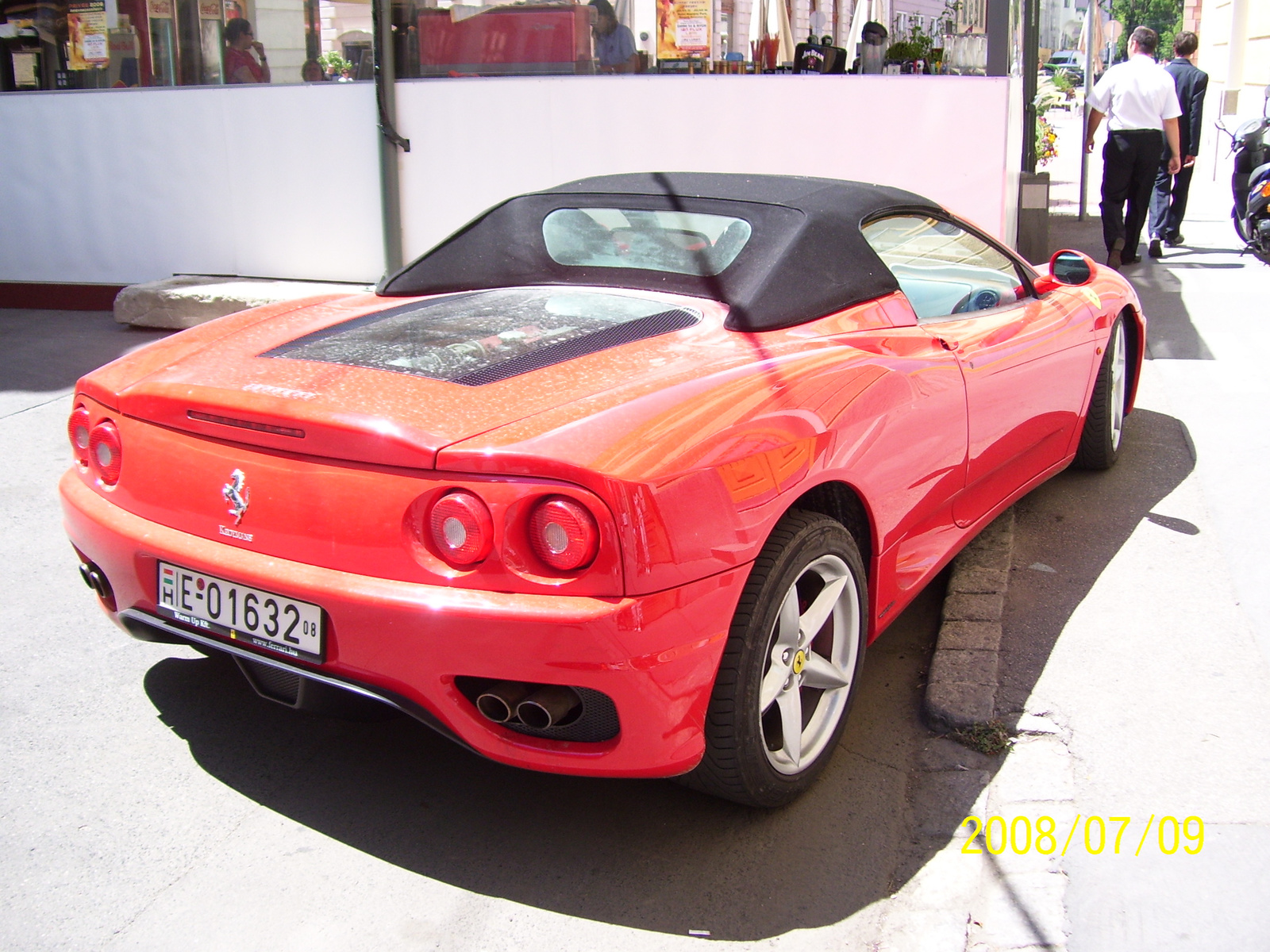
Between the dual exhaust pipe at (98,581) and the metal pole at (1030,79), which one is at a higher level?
the metal pole at (1030,79)

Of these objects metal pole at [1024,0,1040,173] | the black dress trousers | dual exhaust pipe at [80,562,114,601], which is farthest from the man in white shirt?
dual exhaust pipe at [80,562,114,601]

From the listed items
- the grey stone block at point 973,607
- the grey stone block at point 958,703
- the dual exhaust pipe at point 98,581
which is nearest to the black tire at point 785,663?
the grey stone block at point 958,703

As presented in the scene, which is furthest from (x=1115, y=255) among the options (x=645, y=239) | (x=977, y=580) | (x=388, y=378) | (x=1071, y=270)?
(x=388, y=378)

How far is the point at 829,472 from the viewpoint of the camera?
2678 millimetres

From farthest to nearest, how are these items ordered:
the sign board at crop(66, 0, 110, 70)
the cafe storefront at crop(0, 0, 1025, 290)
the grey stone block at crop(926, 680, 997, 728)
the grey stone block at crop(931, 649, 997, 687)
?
1. the sign board at crop(66, 0, 110, 70)
2. the cafe storefront at crop(0, 0, 1025, 290)
3. the grey stone block at crop(931, 649, 997, 687)
4. the grey stone block at crop(926, 680, 997, 728)

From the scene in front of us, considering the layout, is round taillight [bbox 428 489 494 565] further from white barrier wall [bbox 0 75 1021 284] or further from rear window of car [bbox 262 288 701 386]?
white barrier wall [bbox 0 75 1021 284]

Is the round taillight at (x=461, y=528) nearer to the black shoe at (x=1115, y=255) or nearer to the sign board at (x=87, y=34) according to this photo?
the sign board at (x=87, y=34)

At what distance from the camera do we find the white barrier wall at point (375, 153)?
295 inches

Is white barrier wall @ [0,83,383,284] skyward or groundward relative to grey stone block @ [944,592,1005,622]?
skyward

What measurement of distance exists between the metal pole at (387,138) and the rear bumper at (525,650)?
5887mm

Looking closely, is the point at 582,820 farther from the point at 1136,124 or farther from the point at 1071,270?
the point at 1136,124

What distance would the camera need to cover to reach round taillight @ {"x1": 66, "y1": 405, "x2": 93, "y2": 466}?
2859mm

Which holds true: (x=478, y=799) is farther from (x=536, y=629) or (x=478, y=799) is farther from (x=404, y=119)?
(x=404, y=119)

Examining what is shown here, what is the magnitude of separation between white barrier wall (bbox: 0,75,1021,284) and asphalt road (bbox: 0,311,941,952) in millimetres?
4946
